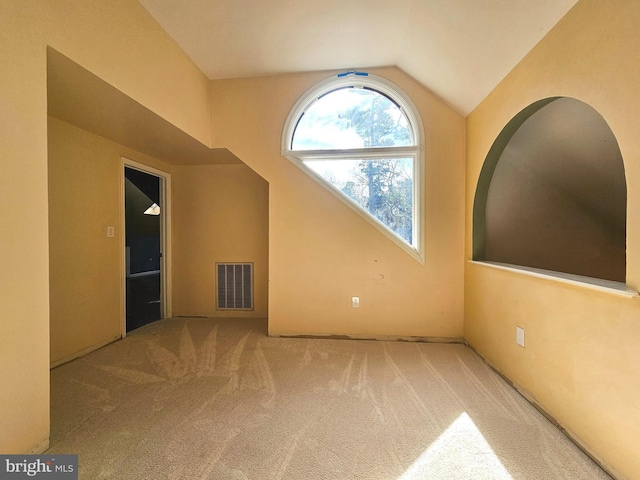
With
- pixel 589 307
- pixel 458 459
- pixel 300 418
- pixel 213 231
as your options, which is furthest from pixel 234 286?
pixel 589 307

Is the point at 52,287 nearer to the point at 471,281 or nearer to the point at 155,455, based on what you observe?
the point at 155,455

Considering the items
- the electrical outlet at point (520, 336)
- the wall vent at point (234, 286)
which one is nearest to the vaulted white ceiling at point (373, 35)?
the electrical outlet at point (520, 336)

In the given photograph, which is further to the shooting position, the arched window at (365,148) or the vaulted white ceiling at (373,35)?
the arched window at (365,148)

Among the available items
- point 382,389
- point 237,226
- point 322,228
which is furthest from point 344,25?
point 382,389

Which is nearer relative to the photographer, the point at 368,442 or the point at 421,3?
the point at 368,442

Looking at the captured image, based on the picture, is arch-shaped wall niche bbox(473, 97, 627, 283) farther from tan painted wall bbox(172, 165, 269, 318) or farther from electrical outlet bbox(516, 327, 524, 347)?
tan painted wall bbox(172, 165, 269, 318)

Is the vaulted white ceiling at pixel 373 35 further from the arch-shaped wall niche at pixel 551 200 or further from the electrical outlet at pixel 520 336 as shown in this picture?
the electrical outlet at pixel 520 336

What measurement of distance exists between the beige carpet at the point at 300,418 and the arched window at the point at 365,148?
1.38 metres

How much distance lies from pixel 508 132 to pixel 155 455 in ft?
10.9

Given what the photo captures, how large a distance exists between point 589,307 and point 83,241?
13.3ft

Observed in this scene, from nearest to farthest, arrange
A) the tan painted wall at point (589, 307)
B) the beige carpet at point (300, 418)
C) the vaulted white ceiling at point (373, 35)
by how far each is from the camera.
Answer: the tan painted wall at point (589, 307) → the beige carpet at point (300, 418) → the vaulted white ceiling at point (373, 35)

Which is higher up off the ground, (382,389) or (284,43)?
(284,43)

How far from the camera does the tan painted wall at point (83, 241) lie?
7.57ft

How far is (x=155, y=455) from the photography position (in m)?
1.34
